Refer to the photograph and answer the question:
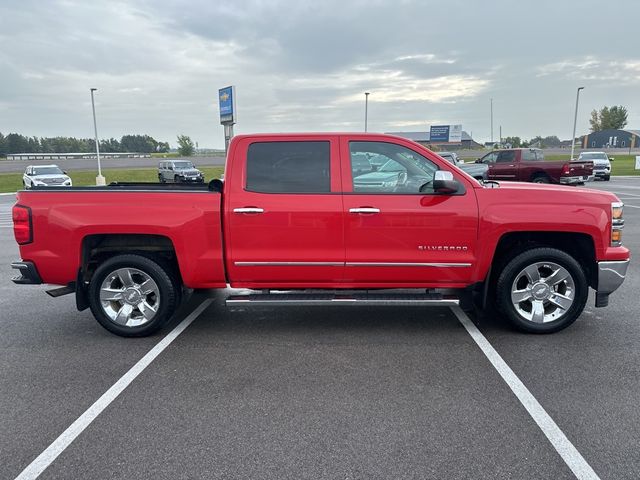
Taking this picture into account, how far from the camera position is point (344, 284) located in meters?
4.59

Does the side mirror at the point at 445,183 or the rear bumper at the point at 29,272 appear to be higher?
the side mirror at the point at 445,183

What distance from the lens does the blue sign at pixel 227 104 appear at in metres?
39.3

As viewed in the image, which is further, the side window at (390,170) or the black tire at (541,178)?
the black tire at (541,178)

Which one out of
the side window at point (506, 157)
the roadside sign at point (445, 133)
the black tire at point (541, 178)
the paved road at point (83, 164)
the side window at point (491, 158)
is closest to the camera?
the black tire at point (541, 178)

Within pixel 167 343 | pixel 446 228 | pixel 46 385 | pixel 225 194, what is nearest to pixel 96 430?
pixel 46 385

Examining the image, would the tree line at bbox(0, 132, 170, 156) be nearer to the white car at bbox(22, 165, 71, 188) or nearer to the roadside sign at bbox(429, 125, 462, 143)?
the roadside sign at bbox(429, 125, 462, 143)

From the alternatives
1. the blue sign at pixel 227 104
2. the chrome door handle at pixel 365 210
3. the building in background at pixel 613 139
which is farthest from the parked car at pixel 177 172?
the building in background at pixel 613 139

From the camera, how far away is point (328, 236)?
443 cm

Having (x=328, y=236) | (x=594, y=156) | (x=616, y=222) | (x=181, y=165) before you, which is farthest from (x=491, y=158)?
(x=181, y=165)

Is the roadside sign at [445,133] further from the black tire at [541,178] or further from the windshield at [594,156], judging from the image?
the black tire at [541,178]

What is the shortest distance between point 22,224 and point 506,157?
20743mm

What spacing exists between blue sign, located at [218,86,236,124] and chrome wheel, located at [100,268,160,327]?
1449 inches

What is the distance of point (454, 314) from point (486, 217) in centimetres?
135

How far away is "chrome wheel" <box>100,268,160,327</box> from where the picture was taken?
458cm
